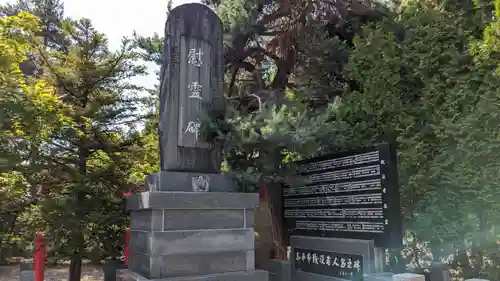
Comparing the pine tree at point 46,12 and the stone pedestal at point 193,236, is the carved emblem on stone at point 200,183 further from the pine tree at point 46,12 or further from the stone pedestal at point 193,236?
the pine tree at point 46,12

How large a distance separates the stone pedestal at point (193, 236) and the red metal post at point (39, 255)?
2318mm

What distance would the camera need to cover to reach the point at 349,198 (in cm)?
581

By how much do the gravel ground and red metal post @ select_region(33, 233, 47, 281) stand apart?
3340 millimetres

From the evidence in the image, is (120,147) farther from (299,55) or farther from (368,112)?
(368,112)

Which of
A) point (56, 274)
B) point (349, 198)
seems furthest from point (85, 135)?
point (56, 274)

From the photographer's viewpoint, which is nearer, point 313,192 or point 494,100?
point 494,100

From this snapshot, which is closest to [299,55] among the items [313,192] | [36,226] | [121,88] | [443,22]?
[443,22]

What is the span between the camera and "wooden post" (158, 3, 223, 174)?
5703 millimetres

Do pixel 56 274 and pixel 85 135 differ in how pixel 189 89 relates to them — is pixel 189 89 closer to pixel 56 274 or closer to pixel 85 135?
pixel 85 135

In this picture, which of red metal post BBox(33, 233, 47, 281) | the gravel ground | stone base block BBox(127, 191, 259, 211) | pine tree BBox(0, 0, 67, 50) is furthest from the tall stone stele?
pine tree BBox(0, 0, 67, 50)

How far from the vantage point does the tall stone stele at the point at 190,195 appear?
16.1 feet

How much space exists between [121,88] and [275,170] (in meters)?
4.32

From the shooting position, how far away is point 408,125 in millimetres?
6793

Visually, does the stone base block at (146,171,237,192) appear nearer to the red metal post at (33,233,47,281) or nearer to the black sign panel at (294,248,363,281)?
the black sign panel at (294,248,363,281)
